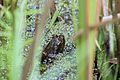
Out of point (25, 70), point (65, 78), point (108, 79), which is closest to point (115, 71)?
point (108, 79)

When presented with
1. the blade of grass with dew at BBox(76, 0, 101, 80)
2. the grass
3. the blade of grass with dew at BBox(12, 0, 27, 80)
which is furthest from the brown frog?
the blade of grass with dew at BBox(76, 0, 101, 80)

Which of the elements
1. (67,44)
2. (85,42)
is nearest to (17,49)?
(85,42)

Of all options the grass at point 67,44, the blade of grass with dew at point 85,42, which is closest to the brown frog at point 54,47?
the grass at point 67,44

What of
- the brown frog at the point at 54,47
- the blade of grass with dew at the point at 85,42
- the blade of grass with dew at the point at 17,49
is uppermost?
the blade of grass with dew at the point at 85,42

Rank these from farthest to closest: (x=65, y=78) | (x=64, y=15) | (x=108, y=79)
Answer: (x=64, y=15) → (x=108, y=79) → (x=65, y=78)

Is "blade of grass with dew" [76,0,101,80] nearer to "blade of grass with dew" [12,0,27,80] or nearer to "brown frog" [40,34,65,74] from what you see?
"blade of grass with dew" [12,0,27,80]

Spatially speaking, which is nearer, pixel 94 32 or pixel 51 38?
pixel 94 32

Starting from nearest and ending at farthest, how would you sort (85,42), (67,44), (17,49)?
(85,42) < (17,49) < (67,44)

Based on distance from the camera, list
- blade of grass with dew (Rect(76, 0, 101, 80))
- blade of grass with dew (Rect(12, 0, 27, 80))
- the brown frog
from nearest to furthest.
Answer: blade of grass with dew (Rect(76, 0, 101, 80)), blade of grass with dew (Rect(12, 0, 27, 80)), the brown frog

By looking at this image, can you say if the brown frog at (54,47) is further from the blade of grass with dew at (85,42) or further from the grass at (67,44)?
the blade of grass with dew at (85,42)

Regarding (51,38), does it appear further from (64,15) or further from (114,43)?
(114,43)

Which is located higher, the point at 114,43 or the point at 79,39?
the point at 79,39

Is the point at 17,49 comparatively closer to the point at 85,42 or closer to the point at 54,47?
the point at 85,42
